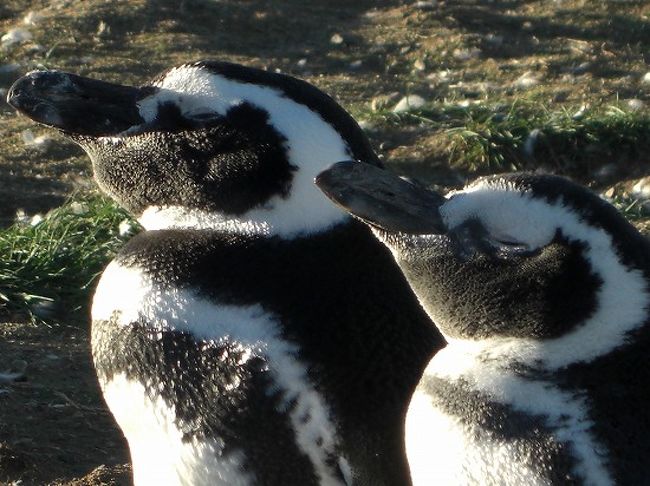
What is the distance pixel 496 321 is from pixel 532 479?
0.79 ft

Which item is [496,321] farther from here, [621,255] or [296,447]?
[296,447]

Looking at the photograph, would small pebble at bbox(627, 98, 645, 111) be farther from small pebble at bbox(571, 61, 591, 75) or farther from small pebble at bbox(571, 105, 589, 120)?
small pebble at bbox(571, 61, 591, 75)

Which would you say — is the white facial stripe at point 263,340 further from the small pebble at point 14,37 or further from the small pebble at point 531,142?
the small pebble at point 14,37

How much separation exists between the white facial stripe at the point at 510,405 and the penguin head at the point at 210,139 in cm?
54

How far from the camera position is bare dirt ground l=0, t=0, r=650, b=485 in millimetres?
5930

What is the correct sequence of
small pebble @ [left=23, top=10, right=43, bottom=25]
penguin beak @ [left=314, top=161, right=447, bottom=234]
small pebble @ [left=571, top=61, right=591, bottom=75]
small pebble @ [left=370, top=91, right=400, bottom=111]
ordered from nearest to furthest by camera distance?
penguin beak @ [left=314, top=161, right=447, bottom=234] → small pebble @ [left=370, top=91, right=400, bottom=111] → small pebble @ [left=571, top=61, right=591, bottom=75] → small pebble @ [left=23, top=10, right=43, bottom=25]

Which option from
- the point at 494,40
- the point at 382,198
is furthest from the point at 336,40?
the point at 382,198

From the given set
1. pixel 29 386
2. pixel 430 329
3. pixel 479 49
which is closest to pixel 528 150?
pixel 479 49

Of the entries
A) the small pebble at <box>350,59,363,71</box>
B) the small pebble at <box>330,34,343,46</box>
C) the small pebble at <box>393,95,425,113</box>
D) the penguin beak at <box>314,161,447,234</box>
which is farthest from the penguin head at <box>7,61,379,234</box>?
the small pebble at <box>330,34,343,46</box>

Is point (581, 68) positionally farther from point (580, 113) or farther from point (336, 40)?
point (336, 40)

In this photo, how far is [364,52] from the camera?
7.52m

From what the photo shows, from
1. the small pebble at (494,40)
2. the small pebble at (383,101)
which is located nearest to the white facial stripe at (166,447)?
the small pebble at (383,101)

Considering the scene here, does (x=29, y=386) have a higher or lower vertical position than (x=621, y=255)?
lower

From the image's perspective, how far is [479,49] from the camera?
7410 mm
